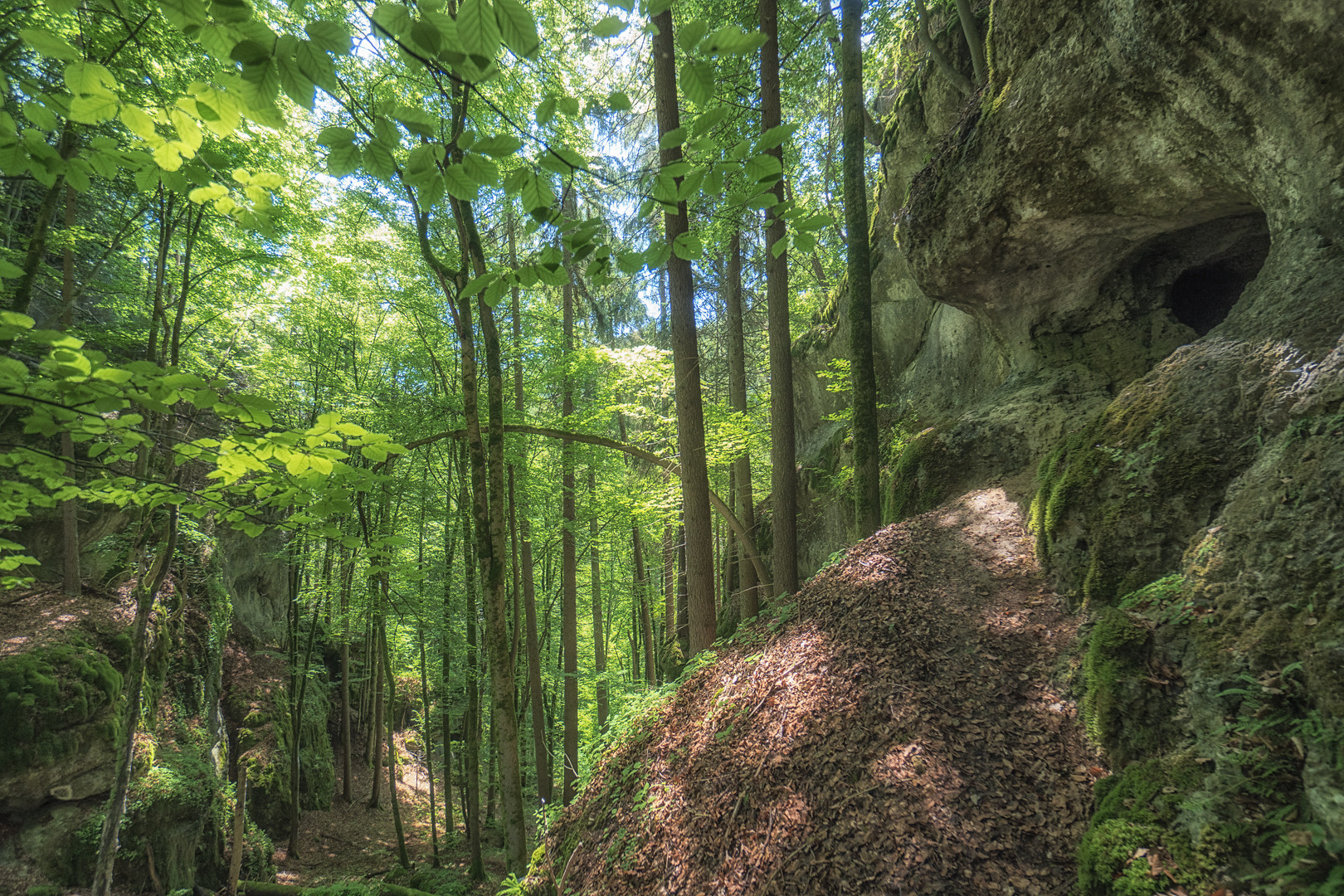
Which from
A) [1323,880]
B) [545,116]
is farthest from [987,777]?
[545,116]

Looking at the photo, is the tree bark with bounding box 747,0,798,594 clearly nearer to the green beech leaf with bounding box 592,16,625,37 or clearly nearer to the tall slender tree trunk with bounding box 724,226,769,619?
the tall slender tree trunk with bounding box 724,226,769,619

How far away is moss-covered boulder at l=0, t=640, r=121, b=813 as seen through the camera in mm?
6930

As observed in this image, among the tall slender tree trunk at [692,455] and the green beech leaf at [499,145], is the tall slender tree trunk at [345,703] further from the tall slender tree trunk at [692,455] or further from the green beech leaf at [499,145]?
the green beech leaf at [499,145]

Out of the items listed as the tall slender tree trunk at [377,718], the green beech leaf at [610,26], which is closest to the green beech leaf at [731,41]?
the green beech leaf at [610,26]

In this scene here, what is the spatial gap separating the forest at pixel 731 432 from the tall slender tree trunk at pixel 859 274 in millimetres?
81

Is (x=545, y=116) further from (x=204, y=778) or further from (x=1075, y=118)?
(x=204, y=778)

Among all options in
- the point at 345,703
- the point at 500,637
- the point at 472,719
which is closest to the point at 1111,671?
the point at 500,637

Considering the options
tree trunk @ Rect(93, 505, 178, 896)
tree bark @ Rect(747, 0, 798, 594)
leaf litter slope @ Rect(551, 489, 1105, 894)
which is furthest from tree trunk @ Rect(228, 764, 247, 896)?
tree bark @ Rect(747, 0, 798, 594)

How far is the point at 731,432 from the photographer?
8.71m

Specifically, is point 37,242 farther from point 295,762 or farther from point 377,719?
point 377,719

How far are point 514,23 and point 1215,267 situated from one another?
7.73 m

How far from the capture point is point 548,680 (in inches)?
747

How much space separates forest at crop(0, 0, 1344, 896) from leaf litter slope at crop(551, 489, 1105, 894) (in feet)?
0.09

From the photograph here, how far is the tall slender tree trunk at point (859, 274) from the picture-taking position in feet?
20.5
